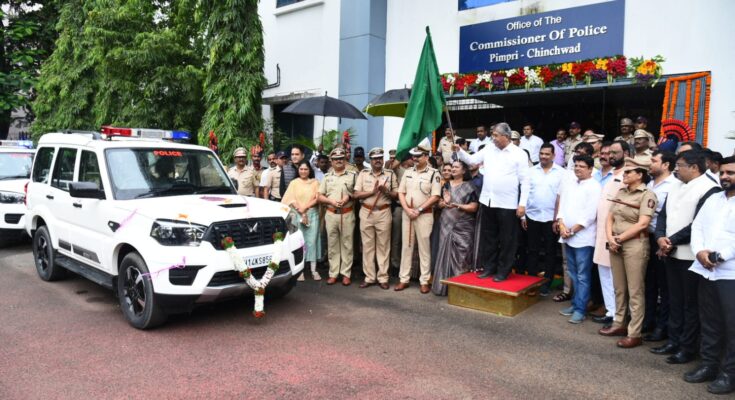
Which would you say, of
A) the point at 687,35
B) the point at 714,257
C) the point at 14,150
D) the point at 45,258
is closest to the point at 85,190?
the point at 45,258

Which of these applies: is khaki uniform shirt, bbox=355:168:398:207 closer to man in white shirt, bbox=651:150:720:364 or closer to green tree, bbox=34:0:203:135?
man in white shirt, bbox=651:150:720:364

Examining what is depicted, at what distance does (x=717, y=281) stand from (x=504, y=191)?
2.59m

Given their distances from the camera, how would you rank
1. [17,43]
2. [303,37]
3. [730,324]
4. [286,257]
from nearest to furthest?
[730,324], [286,257], [303,37], [17,43]

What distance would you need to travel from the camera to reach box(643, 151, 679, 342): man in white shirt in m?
5.11

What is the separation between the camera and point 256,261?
5.42 m

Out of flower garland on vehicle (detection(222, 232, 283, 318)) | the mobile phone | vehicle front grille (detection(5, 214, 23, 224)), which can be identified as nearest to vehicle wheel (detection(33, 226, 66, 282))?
vehicle front grille (detection(5, 214, 23, 224))

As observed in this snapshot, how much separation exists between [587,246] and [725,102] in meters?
4.26

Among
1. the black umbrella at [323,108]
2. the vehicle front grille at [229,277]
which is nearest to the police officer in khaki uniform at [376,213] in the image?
the black umbrella at [323,108]

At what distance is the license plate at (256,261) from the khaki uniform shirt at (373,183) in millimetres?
2263

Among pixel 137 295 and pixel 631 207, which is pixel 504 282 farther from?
pixel 137 295

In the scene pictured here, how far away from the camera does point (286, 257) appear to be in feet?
19.0

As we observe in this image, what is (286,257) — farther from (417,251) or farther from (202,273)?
(417,251)

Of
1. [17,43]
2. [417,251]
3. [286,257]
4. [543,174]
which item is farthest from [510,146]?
[17,43]

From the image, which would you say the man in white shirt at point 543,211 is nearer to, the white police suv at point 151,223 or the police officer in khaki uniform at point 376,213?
the police officer in khaki uniform at point 376,213
